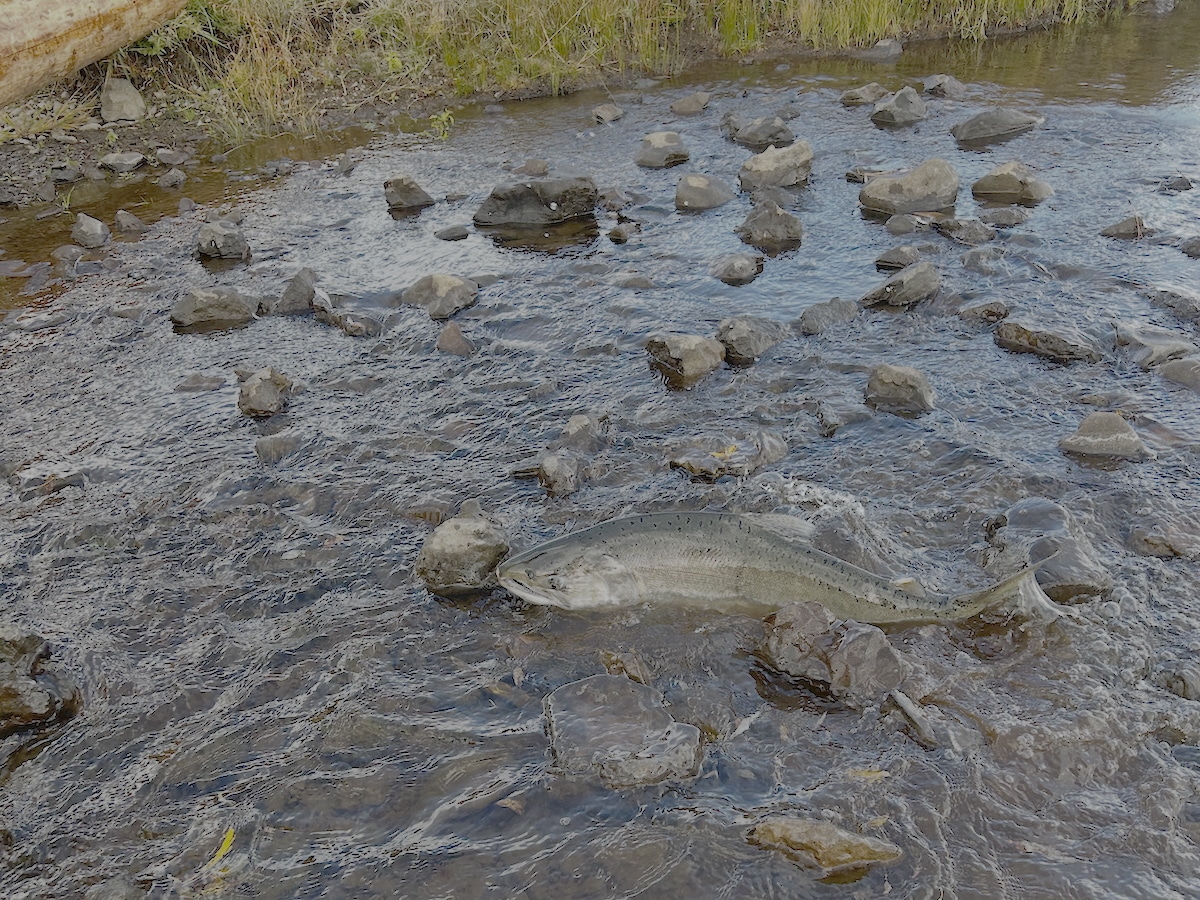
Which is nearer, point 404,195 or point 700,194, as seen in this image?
point 700,194

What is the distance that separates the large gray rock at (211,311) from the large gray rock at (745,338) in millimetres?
3740

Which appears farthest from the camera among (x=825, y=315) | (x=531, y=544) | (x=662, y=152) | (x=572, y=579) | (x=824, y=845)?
(x=662, y=152)

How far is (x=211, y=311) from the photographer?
7109 millimetres

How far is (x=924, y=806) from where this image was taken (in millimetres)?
3133

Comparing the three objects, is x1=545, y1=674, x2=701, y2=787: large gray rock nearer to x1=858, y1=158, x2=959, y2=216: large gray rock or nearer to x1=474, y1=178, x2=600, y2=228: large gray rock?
x1=474, y1=178, x2=600, y2=228: large gray rock

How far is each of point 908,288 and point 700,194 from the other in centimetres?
267

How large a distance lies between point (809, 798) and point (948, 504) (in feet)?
6.60

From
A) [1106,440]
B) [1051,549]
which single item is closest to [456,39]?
[1106,440]

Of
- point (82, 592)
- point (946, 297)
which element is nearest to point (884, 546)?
point (946, 297)

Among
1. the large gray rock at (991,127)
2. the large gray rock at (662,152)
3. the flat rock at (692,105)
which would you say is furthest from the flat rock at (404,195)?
the large gray rock at (991,127)

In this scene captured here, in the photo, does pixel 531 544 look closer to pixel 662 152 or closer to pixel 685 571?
pixel 685 571

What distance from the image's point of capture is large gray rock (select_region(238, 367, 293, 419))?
5.77 meters

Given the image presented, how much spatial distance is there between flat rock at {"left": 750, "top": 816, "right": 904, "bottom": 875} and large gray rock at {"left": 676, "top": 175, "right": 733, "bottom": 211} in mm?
6497

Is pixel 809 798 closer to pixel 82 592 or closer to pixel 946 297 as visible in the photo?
pixel 82 592
